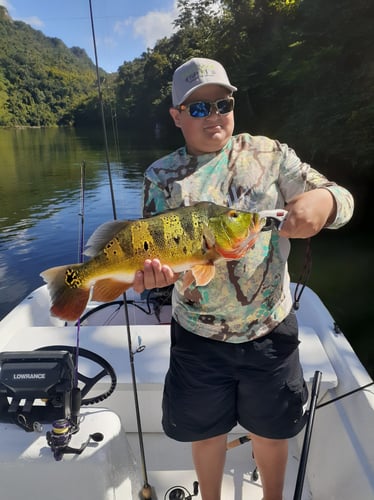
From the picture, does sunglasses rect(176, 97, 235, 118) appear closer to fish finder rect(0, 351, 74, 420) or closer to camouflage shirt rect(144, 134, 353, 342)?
camouflage shirt rect(144, 134, 353, 342)

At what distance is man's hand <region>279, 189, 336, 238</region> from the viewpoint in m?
1.46

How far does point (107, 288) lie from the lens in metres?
1.62

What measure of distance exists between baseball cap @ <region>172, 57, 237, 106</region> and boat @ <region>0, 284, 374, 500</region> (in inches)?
49.1

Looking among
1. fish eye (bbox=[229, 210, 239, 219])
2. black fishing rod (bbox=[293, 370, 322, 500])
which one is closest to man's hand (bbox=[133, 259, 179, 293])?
fish eye (bbox=[229, 210, 239, 219])

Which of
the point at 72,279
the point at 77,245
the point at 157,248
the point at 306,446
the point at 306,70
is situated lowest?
the point at 77,245

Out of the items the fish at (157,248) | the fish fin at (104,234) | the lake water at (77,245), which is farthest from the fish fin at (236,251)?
the lake water at (77,245)

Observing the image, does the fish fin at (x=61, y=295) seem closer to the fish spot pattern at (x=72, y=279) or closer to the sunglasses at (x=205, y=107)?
the fish spot pattern at (x=72, y=279)

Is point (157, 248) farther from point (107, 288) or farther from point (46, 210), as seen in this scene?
point (46, 210)

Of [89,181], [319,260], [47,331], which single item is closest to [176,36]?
[89,181]

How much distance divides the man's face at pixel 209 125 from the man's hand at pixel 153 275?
1.81 ft

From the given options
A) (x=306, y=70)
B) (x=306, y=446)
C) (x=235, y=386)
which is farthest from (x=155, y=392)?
(x=306, y=70)

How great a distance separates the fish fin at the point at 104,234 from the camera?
1570 mm

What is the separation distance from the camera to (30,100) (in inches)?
3501

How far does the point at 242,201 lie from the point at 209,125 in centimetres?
34
